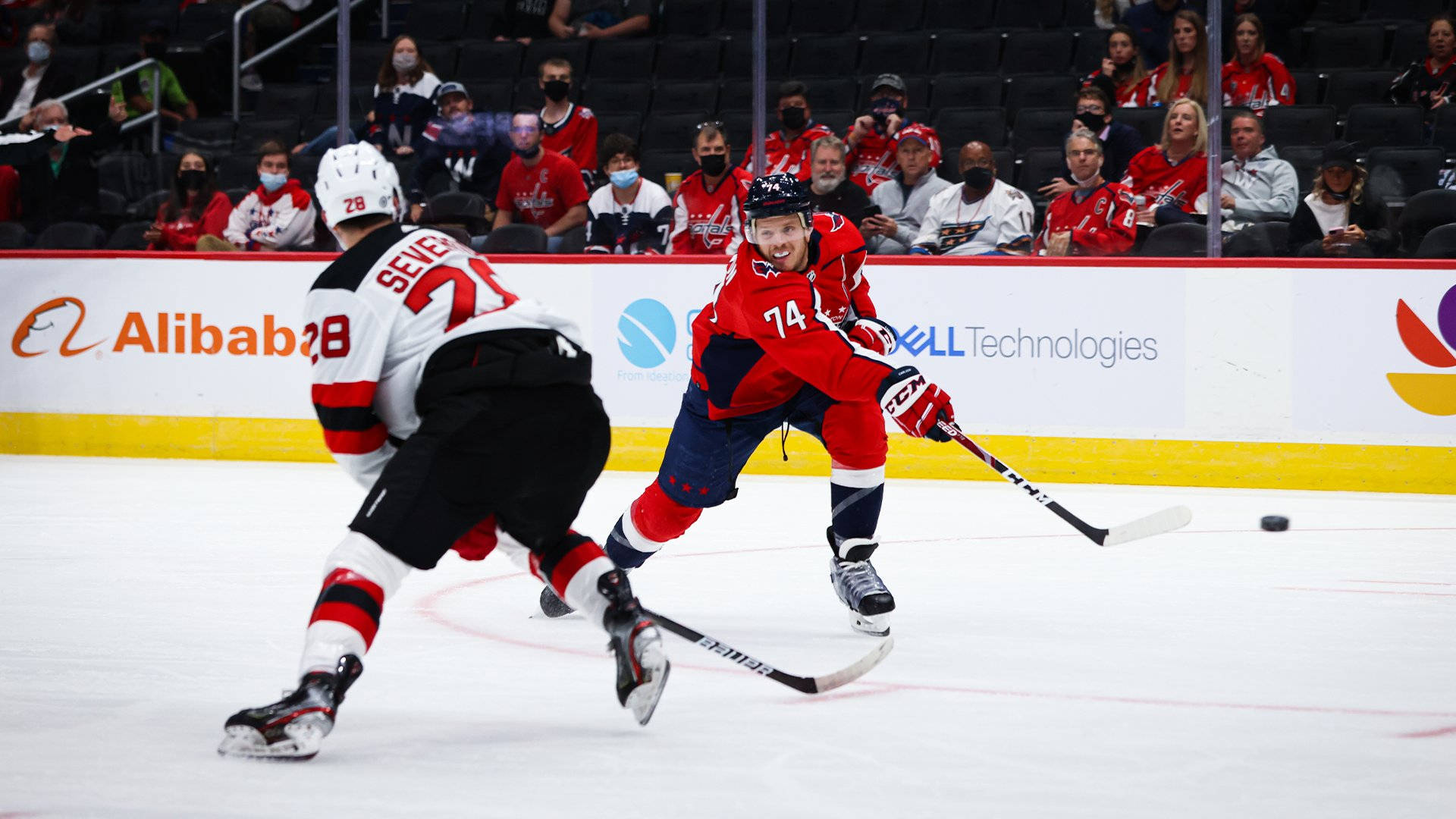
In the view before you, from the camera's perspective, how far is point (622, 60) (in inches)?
356

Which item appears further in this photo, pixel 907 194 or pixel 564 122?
pixel 564 122

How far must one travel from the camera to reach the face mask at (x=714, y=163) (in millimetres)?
7348

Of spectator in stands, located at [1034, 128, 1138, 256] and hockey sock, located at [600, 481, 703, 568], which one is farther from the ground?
spectator in stands, located at [1034, 128, 1138, 256]

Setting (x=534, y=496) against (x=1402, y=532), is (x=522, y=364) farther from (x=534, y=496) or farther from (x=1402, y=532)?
(x=1402, y=532)

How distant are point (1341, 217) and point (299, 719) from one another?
4948mm

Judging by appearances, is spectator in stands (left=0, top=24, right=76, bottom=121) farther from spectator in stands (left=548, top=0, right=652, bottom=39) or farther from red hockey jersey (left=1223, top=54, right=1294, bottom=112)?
red hockey jersey (left=1223, top=54, right=1294, bottom=112)

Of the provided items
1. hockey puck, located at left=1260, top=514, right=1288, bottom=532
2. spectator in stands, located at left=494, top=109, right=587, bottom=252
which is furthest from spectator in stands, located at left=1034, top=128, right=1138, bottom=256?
spectator in stands, located at left=494, top=109, right=587, bottom=252

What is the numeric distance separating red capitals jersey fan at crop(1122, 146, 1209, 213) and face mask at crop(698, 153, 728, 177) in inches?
63.6

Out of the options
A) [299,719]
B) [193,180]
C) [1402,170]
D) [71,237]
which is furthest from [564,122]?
[299,719]

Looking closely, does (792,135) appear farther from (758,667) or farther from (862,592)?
(758,667)

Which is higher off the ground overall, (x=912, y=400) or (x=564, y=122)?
(x=564, y=122)

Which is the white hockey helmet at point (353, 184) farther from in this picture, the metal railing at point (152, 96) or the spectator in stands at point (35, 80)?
the spectator in stands at point (35, 80)

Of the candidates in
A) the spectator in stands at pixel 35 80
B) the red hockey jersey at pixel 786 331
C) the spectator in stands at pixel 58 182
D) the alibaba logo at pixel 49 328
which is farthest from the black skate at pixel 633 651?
the spectator in stands at pixel 35 80

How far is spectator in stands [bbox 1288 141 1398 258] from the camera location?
255 inches
